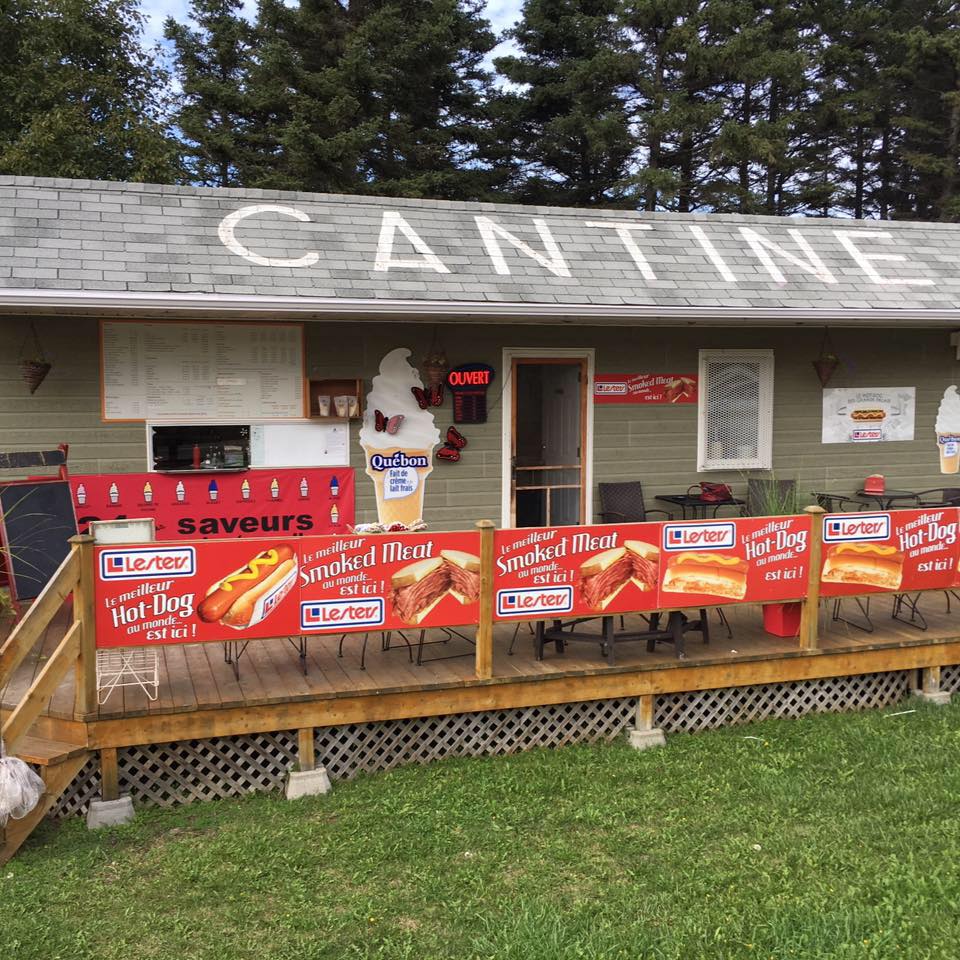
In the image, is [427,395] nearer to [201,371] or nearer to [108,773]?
[201,371]

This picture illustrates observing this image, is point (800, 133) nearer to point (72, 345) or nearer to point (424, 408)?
point (424, 408)

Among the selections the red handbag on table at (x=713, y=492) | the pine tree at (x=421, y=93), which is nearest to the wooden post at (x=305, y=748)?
the red handbag on table at (x=713, y=492)

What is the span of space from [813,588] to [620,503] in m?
2.34

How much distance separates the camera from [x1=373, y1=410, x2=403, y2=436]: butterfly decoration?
25.1ft

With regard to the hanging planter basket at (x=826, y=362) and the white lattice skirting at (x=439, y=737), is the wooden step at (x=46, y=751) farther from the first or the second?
the hanging planter basket at (x=826, y=362)

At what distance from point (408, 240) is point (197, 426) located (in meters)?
2.29

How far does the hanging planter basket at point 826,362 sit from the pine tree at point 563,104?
1657cm

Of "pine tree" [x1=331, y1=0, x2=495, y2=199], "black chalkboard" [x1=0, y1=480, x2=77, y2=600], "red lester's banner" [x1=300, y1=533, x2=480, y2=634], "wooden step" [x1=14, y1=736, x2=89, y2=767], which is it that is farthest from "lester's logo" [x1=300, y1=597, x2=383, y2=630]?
"pine tree" [x1=331, y1=0, x2=495, y2=199]

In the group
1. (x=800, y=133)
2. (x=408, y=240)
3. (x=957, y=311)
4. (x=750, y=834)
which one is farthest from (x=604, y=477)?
(x=800, y=133)

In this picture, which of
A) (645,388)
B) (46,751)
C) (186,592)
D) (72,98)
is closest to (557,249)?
(645,388)

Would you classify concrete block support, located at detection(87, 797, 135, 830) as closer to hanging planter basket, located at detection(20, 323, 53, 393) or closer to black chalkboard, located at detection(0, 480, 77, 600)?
black chalkboard, located at detection(0, 480, 77, 600)

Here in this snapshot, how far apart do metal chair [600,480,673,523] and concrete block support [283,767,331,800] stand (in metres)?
3.73

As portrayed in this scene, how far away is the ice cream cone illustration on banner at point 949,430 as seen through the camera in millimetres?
9281

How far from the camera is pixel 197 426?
721 centimetres
